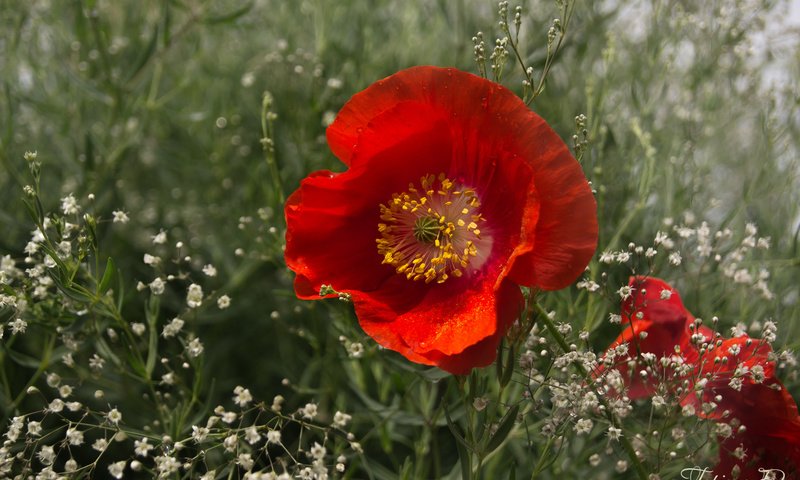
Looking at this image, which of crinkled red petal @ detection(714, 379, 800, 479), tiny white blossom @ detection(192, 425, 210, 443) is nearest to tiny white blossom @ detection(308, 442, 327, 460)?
tiny white blossom @ detection(192, 425, 210, 443)

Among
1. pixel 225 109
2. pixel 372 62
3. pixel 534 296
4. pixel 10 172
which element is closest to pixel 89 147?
pixel 10 172

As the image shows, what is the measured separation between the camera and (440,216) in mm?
701

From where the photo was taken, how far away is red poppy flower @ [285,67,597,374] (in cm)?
57

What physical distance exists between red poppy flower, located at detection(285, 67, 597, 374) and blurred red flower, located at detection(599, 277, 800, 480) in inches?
3.5

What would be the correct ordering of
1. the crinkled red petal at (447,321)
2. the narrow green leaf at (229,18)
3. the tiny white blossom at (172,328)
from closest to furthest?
the crinkled red petal at (447,321), the tiny white blossom at (172,328), the narrow green leaf at (229,18)

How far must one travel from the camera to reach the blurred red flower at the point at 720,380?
0.60 m

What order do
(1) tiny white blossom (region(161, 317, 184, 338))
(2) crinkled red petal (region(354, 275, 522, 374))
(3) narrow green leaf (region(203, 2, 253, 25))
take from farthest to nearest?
1. (3) narrow green leaf (region(203, 2, 253, 25))
2. (1) tiny white blossom (region(161, 317, 184, 338))
3. (2) crinkled red petal (region(354, 275, 522, 374))

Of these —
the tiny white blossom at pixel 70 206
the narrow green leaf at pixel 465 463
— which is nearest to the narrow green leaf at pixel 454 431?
the narrow green leaf at pixel 465 463

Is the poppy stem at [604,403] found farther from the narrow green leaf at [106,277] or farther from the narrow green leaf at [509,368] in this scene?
the narrow green leaf at [106,277]

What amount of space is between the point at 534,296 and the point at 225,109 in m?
0.66

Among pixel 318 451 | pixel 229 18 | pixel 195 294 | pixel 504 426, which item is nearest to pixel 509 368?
pixel 504 426

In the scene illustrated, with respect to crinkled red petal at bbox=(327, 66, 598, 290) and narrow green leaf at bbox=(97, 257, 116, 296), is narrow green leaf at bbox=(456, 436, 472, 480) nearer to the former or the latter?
crinkled red petal at bbox=(327, 66, 598, 290)

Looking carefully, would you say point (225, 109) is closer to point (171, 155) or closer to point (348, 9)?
point (171, 155)

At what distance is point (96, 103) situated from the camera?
1.14 metres
